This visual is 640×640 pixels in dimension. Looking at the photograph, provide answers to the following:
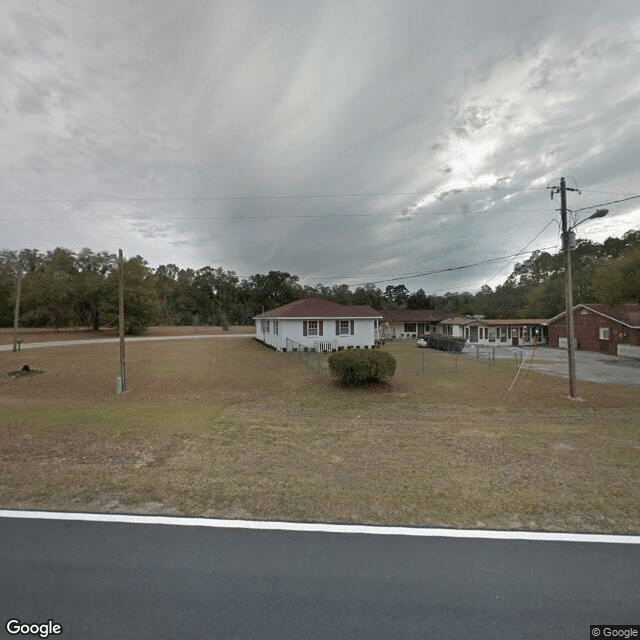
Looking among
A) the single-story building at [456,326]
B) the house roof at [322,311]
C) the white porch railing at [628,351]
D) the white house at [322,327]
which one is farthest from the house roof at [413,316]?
the white porch railing at [628,351]

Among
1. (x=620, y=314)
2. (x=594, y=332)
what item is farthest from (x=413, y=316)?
(x=620, y=314)

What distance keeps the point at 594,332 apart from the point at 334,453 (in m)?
32.8

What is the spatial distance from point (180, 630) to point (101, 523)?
212cm

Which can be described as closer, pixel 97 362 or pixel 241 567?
pixel 241 567

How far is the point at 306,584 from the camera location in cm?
310

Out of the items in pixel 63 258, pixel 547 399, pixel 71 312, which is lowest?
pixel 547 399

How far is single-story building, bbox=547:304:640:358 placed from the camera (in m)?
25.6

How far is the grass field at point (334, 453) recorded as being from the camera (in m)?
4.50

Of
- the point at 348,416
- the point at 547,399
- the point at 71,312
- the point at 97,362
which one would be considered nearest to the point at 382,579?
the point at 348,416

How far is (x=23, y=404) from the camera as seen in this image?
1065 centimetres

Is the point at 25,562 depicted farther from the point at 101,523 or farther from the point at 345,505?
the point at 345,505

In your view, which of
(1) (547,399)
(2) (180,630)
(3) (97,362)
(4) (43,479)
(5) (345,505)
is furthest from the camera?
(3) (97,362)

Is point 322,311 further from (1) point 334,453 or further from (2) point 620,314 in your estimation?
(2) point 620,314

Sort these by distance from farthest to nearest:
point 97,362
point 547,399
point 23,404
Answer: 1. point 97,362
2. point 547,399
3. point 23,404
